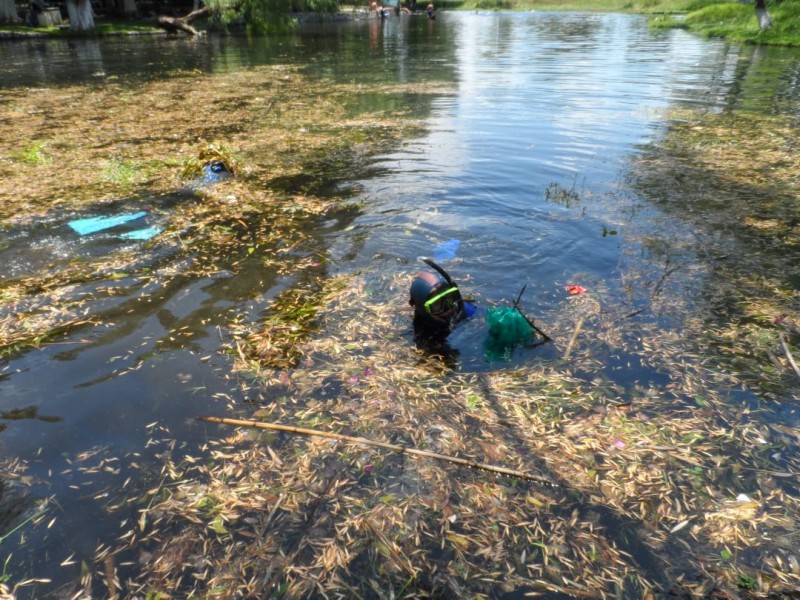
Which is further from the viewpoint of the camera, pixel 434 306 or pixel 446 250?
pixel 446 250

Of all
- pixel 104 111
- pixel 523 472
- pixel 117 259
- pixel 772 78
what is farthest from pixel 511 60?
pixel 523 472

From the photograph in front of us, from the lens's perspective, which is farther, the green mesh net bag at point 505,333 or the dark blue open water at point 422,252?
the green mesh net bag at point 505,333

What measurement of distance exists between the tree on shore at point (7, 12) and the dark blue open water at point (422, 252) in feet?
117

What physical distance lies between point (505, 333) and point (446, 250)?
7.88 feet

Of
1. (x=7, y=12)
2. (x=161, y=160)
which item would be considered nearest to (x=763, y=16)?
(x=161, y=160)

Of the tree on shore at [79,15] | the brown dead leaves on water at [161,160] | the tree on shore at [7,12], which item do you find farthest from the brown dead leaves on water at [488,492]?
the tree on shore at [7,12]

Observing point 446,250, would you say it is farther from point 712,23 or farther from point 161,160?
point 712,23

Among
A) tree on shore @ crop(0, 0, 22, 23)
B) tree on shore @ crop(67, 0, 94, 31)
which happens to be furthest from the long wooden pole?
tree on shore @ crop(0, 0, 22, 23)

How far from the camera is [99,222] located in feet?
26.9

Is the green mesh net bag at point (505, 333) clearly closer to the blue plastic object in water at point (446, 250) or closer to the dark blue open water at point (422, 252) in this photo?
the dark blue open water at point (422, 252)

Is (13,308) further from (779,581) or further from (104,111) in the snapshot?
(104,111)

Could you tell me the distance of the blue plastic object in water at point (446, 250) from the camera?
7.19 meters

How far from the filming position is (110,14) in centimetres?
5841

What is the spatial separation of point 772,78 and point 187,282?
27.4 metres
